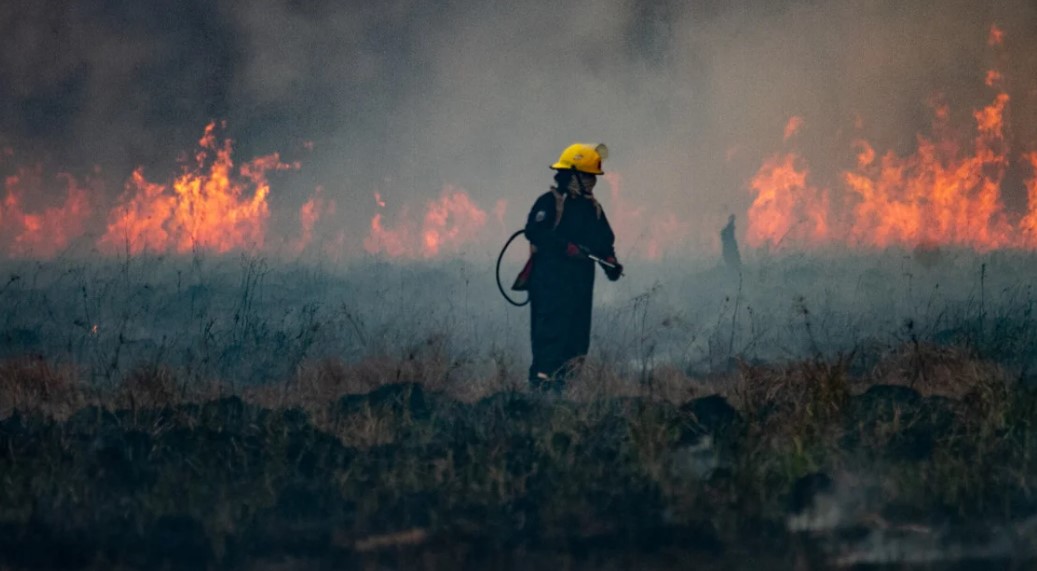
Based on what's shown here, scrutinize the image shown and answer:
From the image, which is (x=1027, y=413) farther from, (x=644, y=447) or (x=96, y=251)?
(x=96, y=251)

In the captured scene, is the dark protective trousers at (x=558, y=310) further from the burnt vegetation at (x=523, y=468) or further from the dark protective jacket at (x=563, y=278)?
the burnt vegetation at (x=523, y=468)

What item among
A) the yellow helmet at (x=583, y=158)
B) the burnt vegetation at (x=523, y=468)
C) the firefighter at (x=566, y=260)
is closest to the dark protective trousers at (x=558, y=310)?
the firefighter at (x=566, y=260)

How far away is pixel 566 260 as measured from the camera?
9.20 m

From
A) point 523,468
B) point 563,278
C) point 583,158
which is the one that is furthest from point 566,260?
point 523,468

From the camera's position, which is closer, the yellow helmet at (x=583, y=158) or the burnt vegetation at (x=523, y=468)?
the burnt vegetation at (x=523, y=468)

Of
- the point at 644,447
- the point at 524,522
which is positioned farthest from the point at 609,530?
the point at 644,447

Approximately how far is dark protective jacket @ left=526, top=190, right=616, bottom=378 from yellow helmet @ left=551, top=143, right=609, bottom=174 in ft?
0.87

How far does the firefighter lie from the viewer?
9016mm

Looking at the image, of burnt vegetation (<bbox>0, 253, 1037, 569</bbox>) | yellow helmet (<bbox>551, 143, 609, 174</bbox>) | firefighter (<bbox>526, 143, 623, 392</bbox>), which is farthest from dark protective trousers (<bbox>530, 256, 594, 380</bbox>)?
yellow helmet (<bbox>551, 143, 609, 174</bbox>)

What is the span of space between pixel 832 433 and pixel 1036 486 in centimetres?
124

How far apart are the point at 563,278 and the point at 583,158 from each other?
109 cm

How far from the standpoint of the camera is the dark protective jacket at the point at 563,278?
29.9ft

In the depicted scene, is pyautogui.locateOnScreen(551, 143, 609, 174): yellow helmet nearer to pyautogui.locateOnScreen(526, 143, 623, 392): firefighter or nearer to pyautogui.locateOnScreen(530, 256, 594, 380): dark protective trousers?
pyautogui.locateOnScreen(526, 143, 623, 392): firefighter

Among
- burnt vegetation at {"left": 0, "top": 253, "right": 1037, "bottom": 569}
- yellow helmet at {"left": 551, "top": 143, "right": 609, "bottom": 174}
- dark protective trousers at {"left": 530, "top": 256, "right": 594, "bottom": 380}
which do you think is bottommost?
burnt vegetation at {"left": 0, "top": 253, "right": 1037, "bottom": 569}
